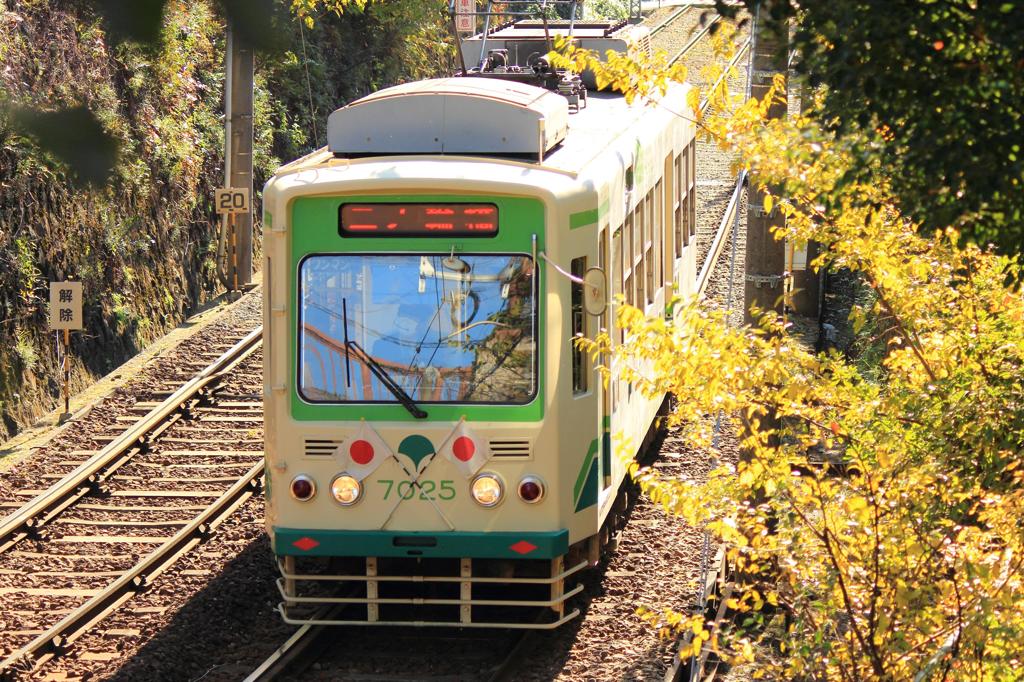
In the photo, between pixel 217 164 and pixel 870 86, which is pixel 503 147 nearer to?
pixel 870 86

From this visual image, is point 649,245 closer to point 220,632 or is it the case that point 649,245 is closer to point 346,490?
point 346,490

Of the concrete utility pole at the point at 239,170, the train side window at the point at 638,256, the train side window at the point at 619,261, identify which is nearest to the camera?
the train side window at the point at 619,261

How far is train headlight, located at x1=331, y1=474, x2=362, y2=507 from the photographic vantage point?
8.79 meters

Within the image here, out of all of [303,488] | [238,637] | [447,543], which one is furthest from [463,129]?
[238,637]

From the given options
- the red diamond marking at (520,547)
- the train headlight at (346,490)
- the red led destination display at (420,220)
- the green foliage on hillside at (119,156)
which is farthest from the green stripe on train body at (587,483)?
the green foliage on hillside at (119,156)

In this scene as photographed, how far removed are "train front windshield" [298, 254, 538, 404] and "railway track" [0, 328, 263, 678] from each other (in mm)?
2734

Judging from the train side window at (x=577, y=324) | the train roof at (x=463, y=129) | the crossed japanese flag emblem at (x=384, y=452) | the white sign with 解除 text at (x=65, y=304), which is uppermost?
the train roof at (x=463, y=129)

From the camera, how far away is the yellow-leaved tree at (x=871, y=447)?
577cm

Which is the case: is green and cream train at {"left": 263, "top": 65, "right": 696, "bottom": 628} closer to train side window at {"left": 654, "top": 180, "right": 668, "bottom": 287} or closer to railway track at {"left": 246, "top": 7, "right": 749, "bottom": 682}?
railway track at {"left": 246, "top": 7, "right": 749, "bottom": 682}

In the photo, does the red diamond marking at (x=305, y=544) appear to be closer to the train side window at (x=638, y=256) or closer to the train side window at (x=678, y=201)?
the train side window at (x=638, y=256)

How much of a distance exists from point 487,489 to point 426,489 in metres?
0.37

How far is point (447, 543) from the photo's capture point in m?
8.73

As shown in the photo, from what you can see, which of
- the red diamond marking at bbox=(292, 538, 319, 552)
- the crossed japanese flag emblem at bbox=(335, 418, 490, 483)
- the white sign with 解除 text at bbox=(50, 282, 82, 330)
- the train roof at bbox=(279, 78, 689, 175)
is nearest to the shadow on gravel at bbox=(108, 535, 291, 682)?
the red diamond marking at bbox=(292, 538, 319, 552)

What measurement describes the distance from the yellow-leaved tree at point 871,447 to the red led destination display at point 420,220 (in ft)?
4.41
